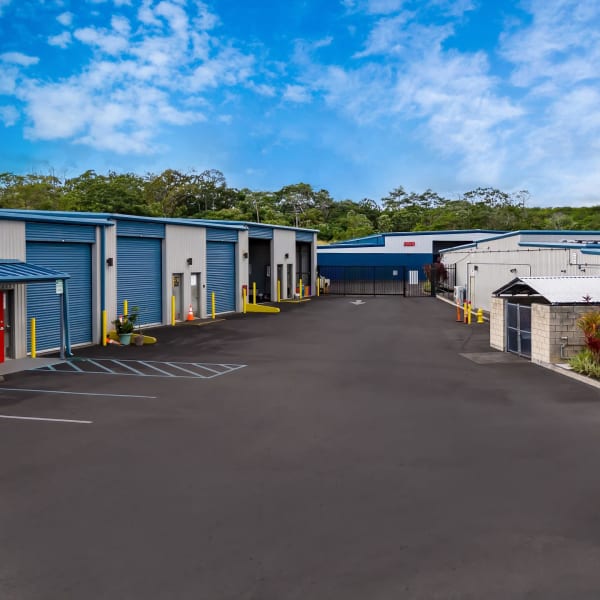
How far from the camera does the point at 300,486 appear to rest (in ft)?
26.2

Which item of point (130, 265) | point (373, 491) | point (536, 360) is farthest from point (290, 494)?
point (130, 265)

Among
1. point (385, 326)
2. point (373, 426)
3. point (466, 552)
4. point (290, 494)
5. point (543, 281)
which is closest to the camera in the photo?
point (466, 552)

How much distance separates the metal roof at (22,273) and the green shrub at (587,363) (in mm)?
14355

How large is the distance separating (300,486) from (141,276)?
1999 centimetres

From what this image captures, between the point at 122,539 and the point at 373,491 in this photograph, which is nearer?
the point at 122,539

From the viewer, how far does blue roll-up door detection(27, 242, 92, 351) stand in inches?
770

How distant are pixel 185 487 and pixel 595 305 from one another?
44.2 feet

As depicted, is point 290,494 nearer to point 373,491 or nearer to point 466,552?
point 373,491

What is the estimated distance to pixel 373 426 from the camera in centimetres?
1086

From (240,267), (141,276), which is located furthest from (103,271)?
(240,267)

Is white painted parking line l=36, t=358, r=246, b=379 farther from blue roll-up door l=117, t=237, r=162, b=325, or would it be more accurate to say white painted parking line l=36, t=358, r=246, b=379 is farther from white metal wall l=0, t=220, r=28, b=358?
blue roll-up door l=117, t=237, r=162, b=325

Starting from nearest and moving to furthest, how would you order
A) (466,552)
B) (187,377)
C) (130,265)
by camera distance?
(466,552) < (187,377) < (130,265)

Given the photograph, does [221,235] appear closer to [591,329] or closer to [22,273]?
[22,273]

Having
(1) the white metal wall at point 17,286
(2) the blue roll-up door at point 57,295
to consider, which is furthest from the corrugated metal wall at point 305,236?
(1) the white metal wall at point 17,286
